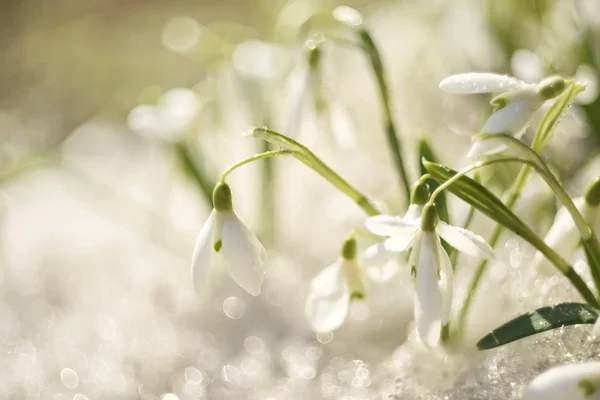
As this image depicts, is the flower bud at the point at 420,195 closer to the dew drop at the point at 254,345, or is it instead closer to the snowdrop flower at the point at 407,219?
the snowdrop flower at the point at 407,219

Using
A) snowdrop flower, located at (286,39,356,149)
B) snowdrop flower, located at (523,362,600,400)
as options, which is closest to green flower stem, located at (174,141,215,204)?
snowdrop flower, located at (286,39,356,149)

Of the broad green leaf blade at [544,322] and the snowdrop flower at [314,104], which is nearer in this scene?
the broad green leaf blade at [544,322]

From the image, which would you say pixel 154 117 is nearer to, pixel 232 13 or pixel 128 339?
pixel 128 339

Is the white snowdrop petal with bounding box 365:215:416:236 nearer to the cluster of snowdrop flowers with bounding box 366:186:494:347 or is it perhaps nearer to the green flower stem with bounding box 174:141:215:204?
the cluster of snowdrop flowers with bounding box 366:186:494:347

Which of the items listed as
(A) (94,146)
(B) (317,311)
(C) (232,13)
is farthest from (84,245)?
(C) (232,13)

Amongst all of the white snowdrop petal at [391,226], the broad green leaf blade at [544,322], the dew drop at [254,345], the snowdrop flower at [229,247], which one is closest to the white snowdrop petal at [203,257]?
the snowdrop flower at [229,247]

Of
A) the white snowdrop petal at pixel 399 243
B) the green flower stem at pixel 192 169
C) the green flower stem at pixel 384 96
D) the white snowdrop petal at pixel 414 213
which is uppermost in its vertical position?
the green flower stem at pixel 192 169

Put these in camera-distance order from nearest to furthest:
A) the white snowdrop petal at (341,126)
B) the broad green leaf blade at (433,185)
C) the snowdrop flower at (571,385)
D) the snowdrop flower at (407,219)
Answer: the snowdrop flower at (571,385)
the snowdrop flower at (407,219)
the broad green leaf blade at (433,185)
the white snowdrop petal at (341,126)
